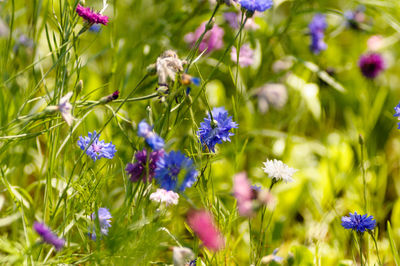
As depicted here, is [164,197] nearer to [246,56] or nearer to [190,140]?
[190,140]

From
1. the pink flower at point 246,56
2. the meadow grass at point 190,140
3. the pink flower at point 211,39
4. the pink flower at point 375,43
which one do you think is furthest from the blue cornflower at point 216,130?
the pink flower at point 375,43

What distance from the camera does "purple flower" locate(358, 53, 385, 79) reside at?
192 cm

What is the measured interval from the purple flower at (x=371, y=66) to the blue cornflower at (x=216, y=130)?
3.95 feet

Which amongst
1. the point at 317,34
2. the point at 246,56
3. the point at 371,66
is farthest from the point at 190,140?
the point at 371,66

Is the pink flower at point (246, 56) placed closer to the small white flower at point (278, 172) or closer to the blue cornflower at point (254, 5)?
the blue cornflower at point (254, 5)

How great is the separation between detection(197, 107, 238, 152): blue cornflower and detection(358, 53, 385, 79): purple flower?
3.95 ft

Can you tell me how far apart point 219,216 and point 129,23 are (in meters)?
1.12

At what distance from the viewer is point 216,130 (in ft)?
2.95

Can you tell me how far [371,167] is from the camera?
1.62 meters

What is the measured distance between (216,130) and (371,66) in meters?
1.27

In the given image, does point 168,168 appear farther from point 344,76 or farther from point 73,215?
point 344,76

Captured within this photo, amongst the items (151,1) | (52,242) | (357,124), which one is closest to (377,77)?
(357,124)

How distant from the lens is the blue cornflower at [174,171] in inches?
29.5

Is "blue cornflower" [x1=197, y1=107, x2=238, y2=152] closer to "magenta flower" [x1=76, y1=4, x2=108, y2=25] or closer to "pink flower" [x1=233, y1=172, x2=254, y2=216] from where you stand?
"pink flower" [x1=233, y1=172, x2=254, y2=216]
